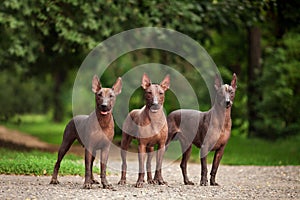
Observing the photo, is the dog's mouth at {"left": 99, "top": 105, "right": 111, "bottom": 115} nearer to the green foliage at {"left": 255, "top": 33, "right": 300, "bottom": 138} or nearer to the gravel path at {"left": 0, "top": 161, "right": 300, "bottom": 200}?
the gravel path at {"left": 0, "top": 161, "right": 300, "bottom": 200}

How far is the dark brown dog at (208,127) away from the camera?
1215cm

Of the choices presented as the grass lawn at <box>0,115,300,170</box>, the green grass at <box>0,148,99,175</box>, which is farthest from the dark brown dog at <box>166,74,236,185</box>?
the grass lawn at <box>0,115,300,170</box>

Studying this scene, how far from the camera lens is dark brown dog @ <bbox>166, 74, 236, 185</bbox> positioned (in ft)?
39.9

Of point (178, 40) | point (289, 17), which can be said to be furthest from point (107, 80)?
point (289, 17)

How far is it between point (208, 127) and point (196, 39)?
409 inches

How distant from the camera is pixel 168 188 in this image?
11.8 metres

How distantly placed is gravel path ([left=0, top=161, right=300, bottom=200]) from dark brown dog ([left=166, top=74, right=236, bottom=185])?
619 mm

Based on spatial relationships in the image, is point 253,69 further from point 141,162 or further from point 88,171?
point 88,171

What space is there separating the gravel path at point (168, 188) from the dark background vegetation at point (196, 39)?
5.98 meters

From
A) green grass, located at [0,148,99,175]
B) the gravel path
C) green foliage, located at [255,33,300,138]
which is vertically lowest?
the gravel path

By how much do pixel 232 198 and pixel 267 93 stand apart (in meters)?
14.5

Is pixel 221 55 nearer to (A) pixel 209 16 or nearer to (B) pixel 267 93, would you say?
(B) pixel 267 93

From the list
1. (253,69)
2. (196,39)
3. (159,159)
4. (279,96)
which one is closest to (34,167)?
(159,159)

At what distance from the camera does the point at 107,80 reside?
77.5 feet
